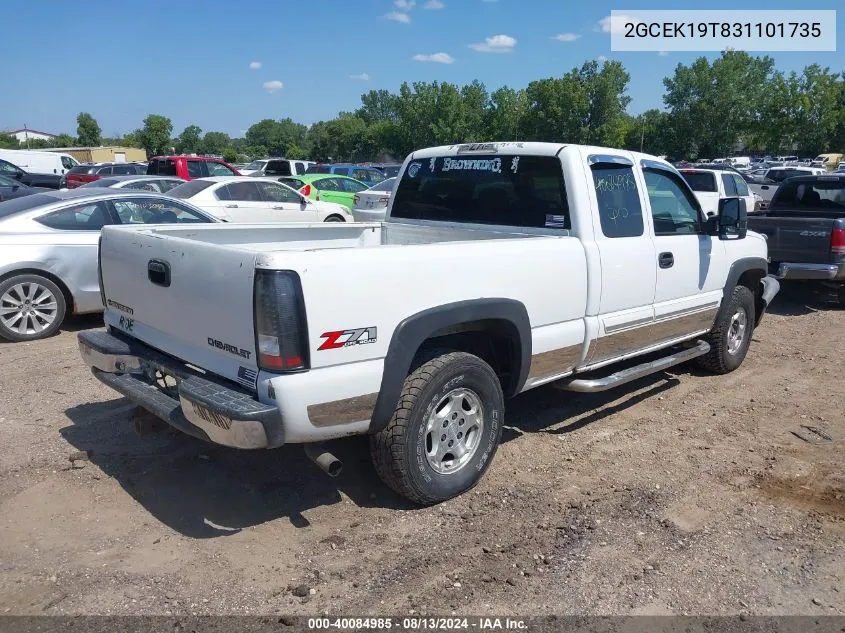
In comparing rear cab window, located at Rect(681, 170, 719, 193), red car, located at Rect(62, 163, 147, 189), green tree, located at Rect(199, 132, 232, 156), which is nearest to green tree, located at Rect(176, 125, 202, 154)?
green tree, located at Rect(199, 132, 232, 156)

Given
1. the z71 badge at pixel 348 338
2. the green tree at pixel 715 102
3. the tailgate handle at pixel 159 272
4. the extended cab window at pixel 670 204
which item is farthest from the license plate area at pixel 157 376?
the green tree at pixel 715 102

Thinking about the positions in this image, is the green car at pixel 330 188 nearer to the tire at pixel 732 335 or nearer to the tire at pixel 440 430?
the tire at pixel 732 335

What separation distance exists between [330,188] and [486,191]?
14928 mm

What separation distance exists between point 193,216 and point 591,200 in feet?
17.3

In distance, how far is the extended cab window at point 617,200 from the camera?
486 cm

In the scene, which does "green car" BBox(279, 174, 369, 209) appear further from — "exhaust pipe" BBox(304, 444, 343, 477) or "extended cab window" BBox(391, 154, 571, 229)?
"exhaust pipe" BBox(304, 444, 343, 477)

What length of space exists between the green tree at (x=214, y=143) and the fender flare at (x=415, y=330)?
9796cm

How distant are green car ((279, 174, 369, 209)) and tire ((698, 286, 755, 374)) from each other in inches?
519

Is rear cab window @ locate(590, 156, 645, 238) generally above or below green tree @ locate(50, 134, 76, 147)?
below

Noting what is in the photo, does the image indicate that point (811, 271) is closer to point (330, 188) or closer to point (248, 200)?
point (248, 200)

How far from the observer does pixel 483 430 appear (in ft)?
13.8

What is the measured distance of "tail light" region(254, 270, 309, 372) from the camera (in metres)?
3.20

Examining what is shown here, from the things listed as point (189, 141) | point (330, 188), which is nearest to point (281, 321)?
point (330, 188)

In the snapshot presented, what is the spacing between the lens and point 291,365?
129 inches
